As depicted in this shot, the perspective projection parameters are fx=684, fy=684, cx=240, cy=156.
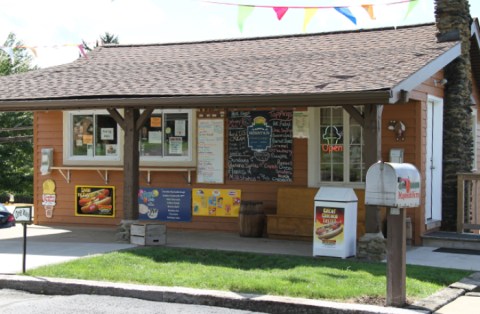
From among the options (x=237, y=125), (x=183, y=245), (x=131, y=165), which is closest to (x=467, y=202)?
(x=237, y=125)

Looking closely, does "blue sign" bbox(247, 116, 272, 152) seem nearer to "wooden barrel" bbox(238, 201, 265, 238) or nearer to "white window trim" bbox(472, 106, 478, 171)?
"wooden barrel" bbox(238, 201, 265, 238)

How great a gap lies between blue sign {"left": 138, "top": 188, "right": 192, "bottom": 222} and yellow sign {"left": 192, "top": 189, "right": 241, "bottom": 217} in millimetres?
178

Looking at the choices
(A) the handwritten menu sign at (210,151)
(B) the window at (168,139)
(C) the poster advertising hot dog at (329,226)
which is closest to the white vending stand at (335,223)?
(C) the poster advertising hot dog at (329,226)

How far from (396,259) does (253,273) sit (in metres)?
2.19

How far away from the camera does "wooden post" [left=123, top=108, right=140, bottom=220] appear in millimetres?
11805

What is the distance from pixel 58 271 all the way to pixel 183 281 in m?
1.79

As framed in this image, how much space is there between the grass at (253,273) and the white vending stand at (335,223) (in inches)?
8.7

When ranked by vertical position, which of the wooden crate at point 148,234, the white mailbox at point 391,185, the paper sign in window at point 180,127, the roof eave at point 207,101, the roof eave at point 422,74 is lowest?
the wooden crate at point 148,234

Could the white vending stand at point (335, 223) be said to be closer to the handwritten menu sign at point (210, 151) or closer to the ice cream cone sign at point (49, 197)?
the handwritten menu sign at point (210, 151)

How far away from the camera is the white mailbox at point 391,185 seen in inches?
274

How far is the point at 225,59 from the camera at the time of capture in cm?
1402

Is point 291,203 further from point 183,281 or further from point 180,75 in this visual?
point 183,281

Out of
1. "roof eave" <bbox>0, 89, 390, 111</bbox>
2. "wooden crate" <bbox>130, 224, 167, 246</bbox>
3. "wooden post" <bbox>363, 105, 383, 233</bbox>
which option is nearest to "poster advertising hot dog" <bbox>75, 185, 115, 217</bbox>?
"roof eave" <bbox>0, 89, 390, 111</bbox>

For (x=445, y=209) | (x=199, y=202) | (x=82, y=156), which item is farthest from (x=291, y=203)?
(x=82, y=156)
